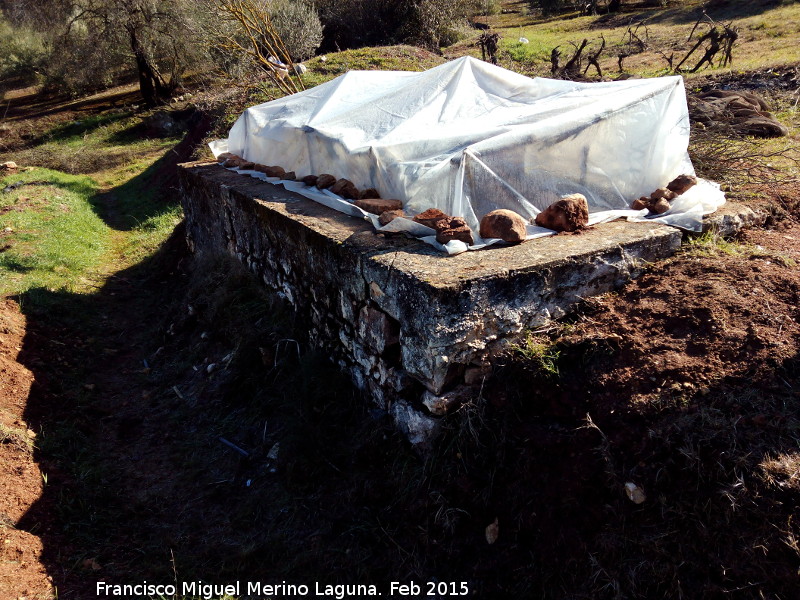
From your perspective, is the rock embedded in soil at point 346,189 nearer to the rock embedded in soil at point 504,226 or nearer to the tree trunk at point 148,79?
the rock embedded in soil at point 504,226

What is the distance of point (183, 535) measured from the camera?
3338 millimetres

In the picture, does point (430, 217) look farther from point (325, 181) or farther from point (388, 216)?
point (325, 181)

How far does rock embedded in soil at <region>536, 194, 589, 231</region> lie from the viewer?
3.46 m

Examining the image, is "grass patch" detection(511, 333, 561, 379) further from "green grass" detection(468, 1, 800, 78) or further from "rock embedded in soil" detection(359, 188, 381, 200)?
"green grass" detection(468, 1, 800, 78)

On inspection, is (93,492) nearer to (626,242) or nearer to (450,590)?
(450,590)

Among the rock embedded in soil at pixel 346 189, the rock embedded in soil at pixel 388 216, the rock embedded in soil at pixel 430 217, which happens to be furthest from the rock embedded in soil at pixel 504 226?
the rock embedded in soil at pixel 346 189

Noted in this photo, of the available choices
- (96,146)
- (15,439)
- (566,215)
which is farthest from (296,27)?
(566,215)

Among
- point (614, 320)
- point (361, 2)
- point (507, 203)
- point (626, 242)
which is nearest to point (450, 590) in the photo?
point (614, 320)

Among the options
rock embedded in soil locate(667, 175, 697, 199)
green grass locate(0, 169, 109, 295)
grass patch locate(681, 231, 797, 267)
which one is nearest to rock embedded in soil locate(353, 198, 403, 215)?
grass patch locate(681, 231, 797, 267)

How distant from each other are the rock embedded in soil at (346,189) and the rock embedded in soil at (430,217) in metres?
0.96

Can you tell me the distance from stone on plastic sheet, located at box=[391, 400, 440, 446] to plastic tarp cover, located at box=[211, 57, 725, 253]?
898 millimetres

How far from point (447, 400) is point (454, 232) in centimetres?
95

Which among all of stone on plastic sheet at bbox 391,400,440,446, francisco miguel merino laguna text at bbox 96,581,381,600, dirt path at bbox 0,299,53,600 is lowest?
francisco miguel merino laguna text at bbox 96,581,381,600

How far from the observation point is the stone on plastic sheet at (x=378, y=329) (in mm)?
3217
